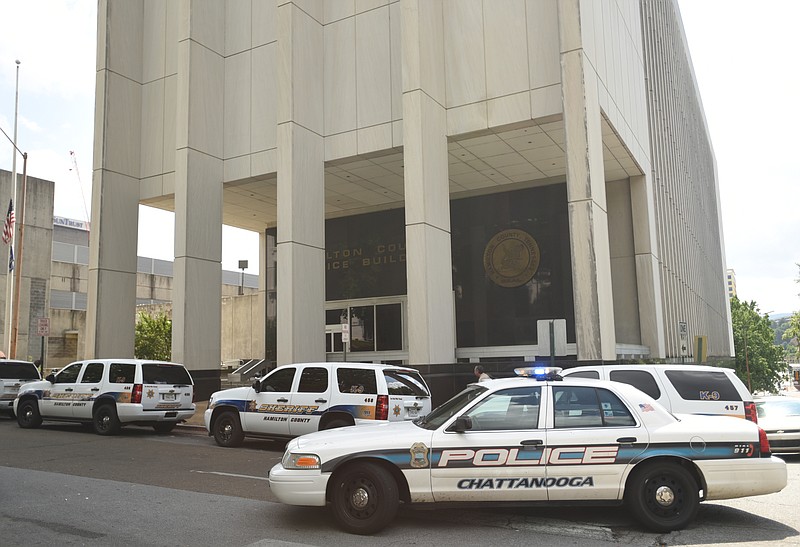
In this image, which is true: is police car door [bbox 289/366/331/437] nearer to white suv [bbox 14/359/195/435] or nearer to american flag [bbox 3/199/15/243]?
white suv [bbox 14/359/195/435]

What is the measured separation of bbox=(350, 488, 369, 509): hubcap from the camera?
6828 millimetres

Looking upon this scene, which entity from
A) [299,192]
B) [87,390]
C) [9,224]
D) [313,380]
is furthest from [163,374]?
[9,224]

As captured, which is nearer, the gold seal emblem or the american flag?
the american flag

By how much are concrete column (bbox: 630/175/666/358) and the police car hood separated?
21.5 m

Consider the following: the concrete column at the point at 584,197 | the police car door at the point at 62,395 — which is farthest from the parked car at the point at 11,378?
the concrete column at the point at 584,197

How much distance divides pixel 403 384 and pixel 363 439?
5823 millimetres

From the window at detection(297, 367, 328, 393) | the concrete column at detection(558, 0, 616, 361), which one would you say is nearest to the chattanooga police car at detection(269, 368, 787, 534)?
the window at detection(297, 367, 328, 393)

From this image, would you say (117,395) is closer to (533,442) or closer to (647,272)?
(533,442)

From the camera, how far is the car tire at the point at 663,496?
672 centimetres

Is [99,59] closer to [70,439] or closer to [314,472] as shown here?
[70,439]

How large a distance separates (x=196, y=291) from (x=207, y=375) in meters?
3.05

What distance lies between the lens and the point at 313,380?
13.2 m

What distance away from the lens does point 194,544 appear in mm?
6359

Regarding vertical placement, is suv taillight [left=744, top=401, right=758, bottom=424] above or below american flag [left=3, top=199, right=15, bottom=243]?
below
